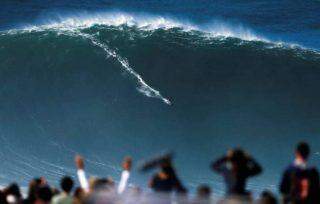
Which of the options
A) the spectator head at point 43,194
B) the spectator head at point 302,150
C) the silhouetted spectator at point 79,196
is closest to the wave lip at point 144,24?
the silhouetted spectator at point 79,196

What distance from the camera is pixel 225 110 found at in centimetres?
2008

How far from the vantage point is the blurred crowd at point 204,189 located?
721 centimetres

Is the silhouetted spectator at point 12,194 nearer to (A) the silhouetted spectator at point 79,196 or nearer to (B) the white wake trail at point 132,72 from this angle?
(A) the silhouetted spectator at point 79,196

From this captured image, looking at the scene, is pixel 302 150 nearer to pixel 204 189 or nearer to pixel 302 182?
pixel 302 182

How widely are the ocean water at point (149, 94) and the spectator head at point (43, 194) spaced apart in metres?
7.10

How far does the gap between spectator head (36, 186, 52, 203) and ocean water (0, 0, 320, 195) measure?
7.10 m

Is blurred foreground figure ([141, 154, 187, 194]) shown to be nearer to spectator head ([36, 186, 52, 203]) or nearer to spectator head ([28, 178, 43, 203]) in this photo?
spectator head ([36, 186, 52, 203])

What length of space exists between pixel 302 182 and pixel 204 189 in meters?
1.07

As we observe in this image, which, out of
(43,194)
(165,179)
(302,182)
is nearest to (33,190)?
(43,194)

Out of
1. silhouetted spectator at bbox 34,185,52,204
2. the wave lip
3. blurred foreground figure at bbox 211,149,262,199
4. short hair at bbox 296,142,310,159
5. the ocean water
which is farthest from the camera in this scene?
the wave lip

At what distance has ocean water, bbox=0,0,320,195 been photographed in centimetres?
1719

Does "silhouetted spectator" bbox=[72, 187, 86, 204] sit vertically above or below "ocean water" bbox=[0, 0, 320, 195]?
below

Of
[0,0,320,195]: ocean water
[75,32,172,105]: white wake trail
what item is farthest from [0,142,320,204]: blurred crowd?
[75,32,172,105]: white wake trail

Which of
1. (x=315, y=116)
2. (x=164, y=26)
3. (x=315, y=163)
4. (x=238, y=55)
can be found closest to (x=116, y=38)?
(x=164, y=26)
